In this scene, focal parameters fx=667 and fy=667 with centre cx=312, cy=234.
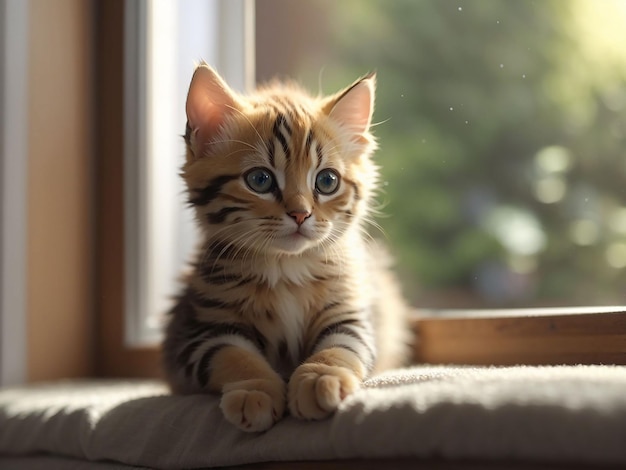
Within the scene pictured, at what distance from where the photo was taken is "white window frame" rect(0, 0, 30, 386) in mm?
1617

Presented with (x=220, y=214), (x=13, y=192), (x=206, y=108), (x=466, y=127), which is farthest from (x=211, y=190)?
(x=466, y=127)

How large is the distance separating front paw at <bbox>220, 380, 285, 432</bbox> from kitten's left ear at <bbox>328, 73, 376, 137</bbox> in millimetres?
577

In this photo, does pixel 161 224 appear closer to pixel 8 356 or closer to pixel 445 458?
pixel 8 356

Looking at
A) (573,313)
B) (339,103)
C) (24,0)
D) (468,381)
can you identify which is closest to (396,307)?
(573,313)

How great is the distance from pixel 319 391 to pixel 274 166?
0.43 meters

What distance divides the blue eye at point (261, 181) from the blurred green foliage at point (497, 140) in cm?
42

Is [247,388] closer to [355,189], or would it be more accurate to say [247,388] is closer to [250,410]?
[250,410]

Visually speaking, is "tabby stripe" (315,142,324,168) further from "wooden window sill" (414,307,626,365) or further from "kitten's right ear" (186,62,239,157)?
"wooden window sill" (414,307,626,365)

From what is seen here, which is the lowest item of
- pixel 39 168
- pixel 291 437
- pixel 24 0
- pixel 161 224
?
pixel 291 437

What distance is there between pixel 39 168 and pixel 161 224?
36 centimetres

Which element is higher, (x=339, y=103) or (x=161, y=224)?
(x=339, y=103)

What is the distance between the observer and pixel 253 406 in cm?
98

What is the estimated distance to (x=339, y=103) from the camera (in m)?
1.32

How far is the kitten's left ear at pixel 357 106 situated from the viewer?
4.32ft
